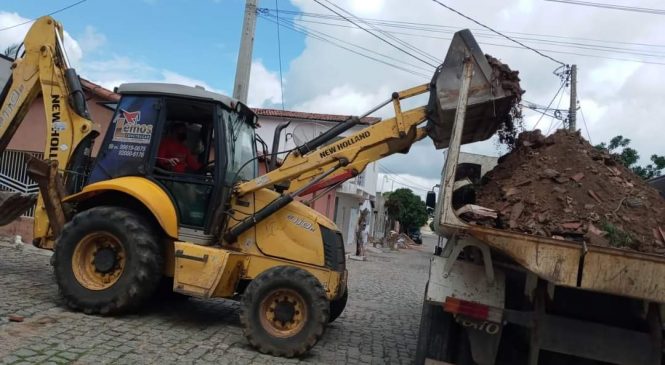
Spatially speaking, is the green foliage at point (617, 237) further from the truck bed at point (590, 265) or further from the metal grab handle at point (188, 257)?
the metal grab handle at point (188, 257)

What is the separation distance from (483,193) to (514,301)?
933 millimetres

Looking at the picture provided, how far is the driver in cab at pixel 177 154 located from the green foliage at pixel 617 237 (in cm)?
452

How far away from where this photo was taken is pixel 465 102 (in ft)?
15.0

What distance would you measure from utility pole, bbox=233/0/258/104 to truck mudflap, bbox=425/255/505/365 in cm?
1001

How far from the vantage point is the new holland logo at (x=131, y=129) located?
6.36m

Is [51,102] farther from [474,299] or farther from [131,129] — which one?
[474,299]

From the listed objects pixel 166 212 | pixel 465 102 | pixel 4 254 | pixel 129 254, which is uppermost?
pixel 465 102

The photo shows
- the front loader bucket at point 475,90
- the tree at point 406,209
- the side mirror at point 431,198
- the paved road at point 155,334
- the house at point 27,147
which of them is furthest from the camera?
the tree at point 406,209

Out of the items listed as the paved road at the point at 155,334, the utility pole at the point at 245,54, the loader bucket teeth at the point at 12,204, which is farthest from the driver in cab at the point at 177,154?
the utility pole at the point at 245,54

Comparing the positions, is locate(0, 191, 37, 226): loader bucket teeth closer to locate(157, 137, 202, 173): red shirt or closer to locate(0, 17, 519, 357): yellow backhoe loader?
locate(0, 17, 519, 357): yellow backhoe loader

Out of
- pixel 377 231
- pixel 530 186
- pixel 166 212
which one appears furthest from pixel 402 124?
pixel 377 231

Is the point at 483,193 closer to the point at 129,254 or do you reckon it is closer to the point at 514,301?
the point at 514,301

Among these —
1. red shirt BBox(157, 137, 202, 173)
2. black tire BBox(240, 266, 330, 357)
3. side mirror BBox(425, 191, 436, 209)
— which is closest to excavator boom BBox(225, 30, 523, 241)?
red shirt BBox(157, 137, 202, 173)

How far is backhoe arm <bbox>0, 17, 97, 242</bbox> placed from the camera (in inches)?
265
